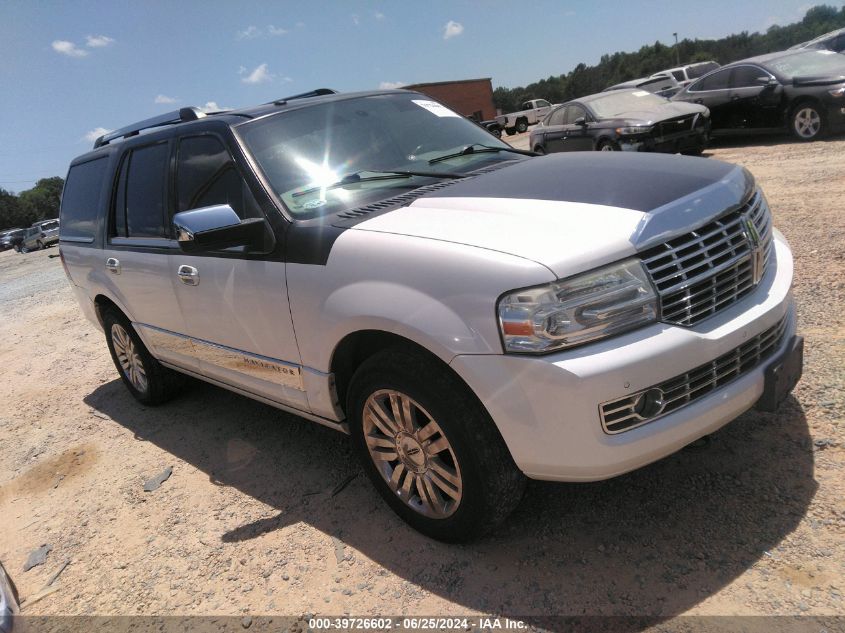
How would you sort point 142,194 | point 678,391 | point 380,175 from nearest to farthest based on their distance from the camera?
point 678,391
point 380,175
point 142,194

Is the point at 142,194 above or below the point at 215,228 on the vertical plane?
above

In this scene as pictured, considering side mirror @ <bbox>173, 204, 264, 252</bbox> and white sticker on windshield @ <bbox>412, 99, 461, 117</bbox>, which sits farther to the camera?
white sticker on windshield @ <bbox>412, 99, 461, 117</bbox>

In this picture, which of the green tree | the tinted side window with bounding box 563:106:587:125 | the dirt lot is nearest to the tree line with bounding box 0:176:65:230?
the green tree

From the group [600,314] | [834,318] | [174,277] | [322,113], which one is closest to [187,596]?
[174,277]

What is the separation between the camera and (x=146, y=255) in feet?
13.7

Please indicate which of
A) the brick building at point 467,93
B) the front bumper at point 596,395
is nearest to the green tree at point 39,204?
the brick building at point 467,93

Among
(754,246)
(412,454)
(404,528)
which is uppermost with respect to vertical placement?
(754,246)

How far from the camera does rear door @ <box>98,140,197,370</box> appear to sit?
13.2ft

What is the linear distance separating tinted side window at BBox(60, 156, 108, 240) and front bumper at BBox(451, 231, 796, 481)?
394 cm

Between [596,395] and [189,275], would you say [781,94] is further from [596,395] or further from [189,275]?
[596,395]

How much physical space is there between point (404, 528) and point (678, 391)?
1.42m

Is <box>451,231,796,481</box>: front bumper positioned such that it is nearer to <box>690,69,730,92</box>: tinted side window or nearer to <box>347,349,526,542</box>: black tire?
<box>347,349,526,542</box>: black tire

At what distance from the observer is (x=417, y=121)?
3803mm

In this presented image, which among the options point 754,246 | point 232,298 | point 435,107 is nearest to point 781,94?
point 435,107
